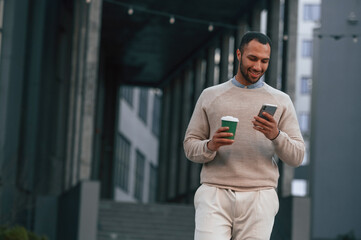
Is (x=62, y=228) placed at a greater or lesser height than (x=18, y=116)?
lesser

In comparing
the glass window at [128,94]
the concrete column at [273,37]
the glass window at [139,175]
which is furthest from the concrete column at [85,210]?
the glass window at [139,175]

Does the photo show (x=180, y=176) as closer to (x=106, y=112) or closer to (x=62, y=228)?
(x=106, y=112)

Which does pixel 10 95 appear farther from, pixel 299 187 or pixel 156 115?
pixel 299 187

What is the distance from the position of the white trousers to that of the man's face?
2.16 feet

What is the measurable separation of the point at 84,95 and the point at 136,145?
3156 centimetres

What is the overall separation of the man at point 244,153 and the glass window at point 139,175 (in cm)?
4812

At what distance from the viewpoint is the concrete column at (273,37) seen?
23.5m

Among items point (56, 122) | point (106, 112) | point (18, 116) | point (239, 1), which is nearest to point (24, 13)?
point (18, 116)

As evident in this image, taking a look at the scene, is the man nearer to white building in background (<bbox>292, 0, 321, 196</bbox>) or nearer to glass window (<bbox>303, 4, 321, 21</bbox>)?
white building in background (<bbox>292, 0, 321, 196</bbox>)

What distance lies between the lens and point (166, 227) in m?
21.2

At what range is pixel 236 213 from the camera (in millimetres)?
4789

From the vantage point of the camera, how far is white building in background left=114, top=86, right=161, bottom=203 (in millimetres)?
47500

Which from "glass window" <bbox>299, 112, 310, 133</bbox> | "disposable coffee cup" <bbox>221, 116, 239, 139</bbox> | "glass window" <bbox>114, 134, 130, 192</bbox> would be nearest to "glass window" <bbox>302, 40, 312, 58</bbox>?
"glass window" <bbox>299, 112, 310, 133</bbox>

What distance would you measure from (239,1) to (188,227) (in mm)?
9121
